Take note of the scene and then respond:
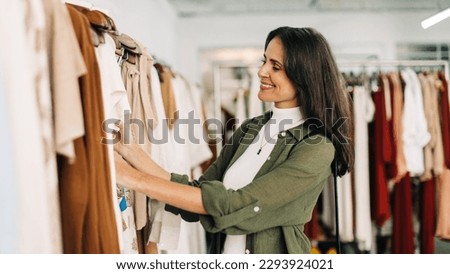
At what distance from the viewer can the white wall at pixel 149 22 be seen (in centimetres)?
164

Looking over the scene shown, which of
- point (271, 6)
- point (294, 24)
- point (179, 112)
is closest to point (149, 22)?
point (179, 112)

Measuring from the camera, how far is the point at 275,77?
41.6 inches

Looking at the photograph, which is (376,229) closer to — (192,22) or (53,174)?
(53,174)

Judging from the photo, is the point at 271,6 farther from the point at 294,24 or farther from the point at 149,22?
the point at 149,22

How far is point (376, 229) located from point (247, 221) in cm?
130

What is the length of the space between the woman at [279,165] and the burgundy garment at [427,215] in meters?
0.99

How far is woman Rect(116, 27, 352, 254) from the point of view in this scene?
95cm

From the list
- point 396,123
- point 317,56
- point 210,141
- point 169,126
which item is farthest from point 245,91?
point 317,56

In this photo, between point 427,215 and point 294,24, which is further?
point 294,24


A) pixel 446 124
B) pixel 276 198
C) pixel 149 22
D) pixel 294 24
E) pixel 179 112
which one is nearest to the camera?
pixel 276 198

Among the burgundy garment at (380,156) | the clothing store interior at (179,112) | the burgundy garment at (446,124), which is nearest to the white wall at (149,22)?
the clothing store interior at (179,112)

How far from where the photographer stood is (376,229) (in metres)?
2.11

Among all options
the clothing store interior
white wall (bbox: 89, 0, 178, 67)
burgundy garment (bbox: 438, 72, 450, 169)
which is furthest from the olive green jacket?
burgundy garment (bbox: 438, 72, 450, 169)

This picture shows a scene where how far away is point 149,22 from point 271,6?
102 cm
